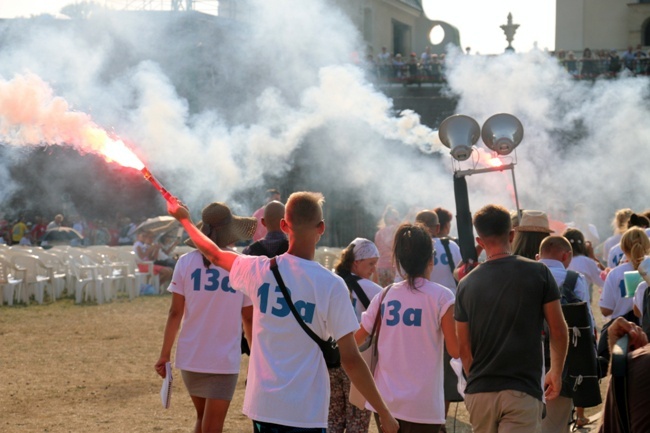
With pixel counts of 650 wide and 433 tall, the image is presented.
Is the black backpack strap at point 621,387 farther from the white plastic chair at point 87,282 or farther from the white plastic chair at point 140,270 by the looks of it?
the white plastic chair at point 140,270

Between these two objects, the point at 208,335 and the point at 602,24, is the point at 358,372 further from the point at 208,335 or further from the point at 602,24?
the point at 602,24

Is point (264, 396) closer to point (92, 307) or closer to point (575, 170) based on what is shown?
point (92, 307)

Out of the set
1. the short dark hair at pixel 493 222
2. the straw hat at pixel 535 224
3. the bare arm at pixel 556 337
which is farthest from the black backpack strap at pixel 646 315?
the straw hat at pixel 535 224

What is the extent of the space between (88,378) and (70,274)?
9084 mm

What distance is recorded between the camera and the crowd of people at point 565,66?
28.9 m

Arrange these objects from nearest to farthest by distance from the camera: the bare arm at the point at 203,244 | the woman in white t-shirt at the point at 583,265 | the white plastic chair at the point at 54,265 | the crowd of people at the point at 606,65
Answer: the bare arm at the point at 203,244 < the woman in white t-shirt at the point at 583,265 < the white plastic chair at the point at 54,265 < the crowd of people at the point at 606,65

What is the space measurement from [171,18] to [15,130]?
63.1 feet

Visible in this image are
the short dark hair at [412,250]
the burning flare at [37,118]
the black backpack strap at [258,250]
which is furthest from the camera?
the burning flare at [37,118]

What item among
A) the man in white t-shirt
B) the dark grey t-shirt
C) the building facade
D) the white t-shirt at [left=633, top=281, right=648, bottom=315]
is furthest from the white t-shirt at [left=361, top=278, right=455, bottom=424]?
the building facade

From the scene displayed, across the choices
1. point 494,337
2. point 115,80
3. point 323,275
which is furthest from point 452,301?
point 115,80

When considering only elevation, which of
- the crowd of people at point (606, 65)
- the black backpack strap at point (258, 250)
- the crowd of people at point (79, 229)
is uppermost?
the crowd of people at point (606, 65)

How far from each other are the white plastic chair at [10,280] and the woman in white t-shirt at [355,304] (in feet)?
39.6

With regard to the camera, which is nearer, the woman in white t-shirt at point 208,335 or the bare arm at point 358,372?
the bare arm at point 358,372

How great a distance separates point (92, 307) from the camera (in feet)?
57.1
